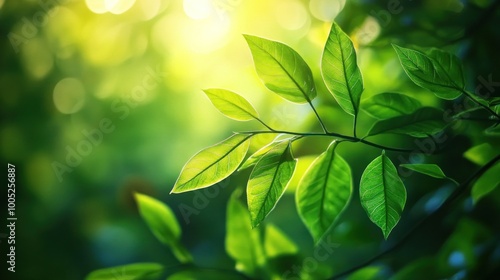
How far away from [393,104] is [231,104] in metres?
0.12

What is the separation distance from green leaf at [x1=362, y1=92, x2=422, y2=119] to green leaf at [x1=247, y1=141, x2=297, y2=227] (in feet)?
0.29

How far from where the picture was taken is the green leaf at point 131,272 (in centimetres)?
44

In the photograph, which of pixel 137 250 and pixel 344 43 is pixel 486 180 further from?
pixel 137 250

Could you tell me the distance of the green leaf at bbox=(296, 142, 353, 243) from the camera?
1.07 feet

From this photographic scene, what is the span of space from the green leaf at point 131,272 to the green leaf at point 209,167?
191mm

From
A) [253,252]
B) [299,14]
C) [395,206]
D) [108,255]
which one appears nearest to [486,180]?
[395,206]

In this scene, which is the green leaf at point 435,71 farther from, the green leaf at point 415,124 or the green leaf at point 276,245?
the green leaf at point 276,245

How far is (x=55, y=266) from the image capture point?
75 cm

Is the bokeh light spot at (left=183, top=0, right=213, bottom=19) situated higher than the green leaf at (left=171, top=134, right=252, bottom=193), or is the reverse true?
the bokeh light spot at (left=183, top=0, right=213, bottom=19)

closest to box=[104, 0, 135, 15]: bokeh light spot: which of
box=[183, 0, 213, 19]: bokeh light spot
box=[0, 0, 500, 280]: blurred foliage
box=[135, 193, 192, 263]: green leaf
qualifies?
box=[0, 0, 500, 280]: blurred foliage

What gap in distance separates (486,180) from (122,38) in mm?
682

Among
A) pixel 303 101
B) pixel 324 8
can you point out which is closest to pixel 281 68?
pixel 303 101

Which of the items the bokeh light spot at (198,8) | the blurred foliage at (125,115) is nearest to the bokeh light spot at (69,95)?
the blurred foliage at (125,115)

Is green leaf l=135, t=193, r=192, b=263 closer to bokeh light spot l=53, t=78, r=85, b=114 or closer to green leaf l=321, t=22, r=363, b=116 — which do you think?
green leaf l=321, t=22, r=363, b=116
